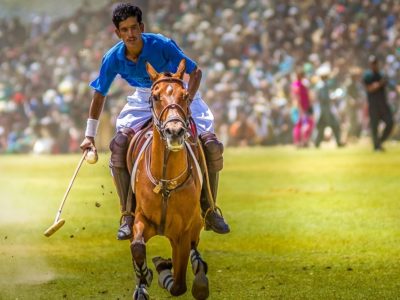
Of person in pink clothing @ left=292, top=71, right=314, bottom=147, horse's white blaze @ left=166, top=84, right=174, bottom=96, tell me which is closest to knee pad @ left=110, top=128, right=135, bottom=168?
horse's white blaze @ left=166, top=84, right=174, bottom=96

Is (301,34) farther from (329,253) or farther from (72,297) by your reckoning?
(72,297)

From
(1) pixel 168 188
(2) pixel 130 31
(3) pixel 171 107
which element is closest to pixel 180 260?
(1) pixel 168 188

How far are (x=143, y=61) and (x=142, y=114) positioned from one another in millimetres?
718

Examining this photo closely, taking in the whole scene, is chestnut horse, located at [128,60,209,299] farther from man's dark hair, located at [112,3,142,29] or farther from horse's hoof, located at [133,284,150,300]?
man's dark hair, located at [112,3,142,29]

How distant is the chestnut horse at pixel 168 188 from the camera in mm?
9023

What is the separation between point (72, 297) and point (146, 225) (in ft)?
4.89

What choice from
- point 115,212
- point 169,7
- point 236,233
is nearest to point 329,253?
point 236,233

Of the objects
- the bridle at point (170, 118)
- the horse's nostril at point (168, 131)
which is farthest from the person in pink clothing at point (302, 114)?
the horse's nostril at point (168, 131)

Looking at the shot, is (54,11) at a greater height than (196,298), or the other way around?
(54,11)

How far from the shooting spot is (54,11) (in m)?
45.7

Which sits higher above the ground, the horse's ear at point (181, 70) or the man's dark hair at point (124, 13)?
the man's dark hair at point (124, 13)

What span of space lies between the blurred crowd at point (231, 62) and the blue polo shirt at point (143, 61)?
24922mm

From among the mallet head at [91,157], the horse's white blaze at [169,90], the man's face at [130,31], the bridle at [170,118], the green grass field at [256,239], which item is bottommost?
the green grass field at [256,239]

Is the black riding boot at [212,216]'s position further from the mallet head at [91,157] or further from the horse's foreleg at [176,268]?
the mallet head at [91,157]
